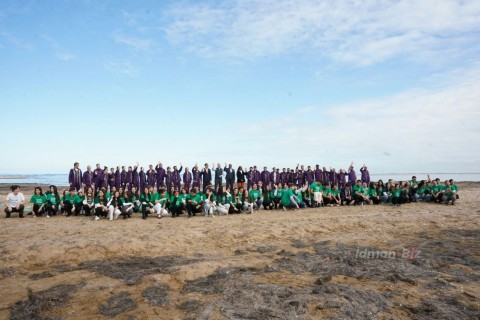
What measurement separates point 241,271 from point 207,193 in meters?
7.61

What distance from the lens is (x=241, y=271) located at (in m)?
6.57

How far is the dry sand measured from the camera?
500 cm

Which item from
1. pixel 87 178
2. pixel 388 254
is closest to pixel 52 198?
pixel 87 178

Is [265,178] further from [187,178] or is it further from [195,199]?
[195,199]

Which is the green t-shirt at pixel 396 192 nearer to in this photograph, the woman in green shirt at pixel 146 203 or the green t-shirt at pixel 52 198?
the woman in green shirt at pixel 146 203

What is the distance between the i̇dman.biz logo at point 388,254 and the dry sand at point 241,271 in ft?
0.45

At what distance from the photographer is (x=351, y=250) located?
807 centimetres

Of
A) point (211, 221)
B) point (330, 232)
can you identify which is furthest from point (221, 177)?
point (330, 232)

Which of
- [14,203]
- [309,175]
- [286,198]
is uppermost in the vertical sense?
[309,175]

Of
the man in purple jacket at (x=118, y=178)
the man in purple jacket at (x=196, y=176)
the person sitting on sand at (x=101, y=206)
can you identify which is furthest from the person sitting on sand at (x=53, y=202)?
the man in purple jacket at (x=196, y=176)

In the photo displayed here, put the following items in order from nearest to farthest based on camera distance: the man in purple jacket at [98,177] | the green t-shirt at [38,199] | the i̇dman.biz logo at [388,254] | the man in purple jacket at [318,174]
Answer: the i̇dman.biz logo at [388,254] < the green t-shirt at [38,199] < the man in purple jacket at [98,177] < the man in purple jacket at [318,174]

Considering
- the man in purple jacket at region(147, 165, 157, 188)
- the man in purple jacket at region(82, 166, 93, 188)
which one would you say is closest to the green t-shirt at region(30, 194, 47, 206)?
the man in purple jacket at region(82, 166, 93, 188)

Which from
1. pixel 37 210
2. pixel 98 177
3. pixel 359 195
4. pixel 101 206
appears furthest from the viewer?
pixel 98 177

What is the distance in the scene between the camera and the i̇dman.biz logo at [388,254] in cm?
748
